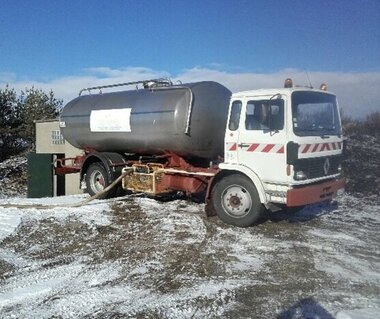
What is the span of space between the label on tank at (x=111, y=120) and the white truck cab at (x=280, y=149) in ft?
9.96

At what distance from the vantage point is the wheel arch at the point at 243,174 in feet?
24.6

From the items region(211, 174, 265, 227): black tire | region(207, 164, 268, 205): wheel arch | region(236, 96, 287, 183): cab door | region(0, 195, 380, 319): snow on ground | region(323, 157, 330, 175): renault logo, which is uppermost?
region(236, 96, 287, 183): cab door

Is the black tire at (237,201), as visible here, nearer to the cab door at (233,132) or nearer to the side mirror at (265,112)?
the cab door at (233,132)

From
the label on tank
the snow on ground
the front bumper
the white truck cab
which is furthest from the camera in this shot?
the label on tank

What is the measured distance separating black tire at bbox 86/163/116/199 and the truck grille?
17.7 ft

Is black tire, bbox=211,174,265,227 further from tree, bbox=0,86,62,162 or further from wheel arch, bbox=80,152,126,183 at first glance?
tree, bbox=0,86,62,162

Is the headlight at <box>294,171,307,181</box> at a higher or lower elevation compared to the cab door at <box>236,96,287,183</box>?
lower

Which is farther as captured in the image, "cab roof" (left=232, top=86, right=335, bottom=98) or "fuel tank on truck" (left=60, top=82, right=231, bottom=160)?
"fuel tank on truck" (left=60, top=82, right=231, bottom=160)

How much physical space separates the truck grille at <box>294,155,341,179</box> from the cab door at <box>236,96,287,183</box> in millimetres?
344

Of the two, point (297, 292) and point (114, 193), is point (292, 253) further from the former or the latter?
point (114, 193)

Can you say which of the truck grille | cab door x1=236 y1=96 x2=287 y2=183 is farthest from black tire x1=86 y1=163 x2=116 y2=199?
the truck grille

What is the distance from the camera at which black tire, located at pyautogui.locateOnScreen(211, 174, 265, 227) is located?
7679 mm

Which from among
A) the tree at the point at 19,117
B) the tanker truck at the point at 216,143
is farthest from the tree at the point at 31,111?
the tanker truck at the point at 216,143

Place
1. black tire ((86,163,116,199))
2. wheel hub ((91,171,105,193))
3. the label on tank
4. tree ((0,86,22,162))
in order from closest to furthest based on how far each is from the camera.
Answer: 1. the label on tank
2. black tire ((86,163,116,199))
3. wheel hub ((91,171,105,193))
4. tree ((0,86,22,162))
